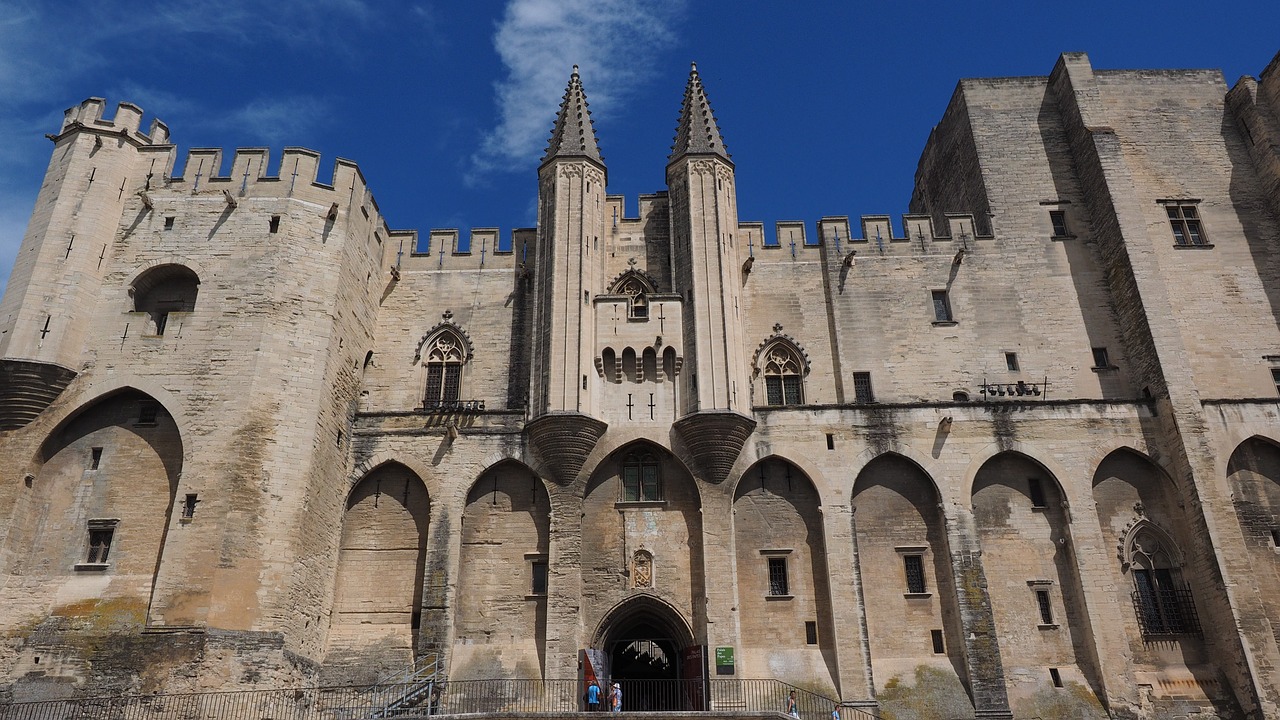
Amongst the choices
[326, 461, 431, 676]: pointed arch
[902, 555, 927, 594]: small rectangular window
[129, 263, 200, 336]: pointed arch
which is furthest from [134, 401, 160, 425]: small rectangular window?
[902, 555, 927, 594]: small rectangular window

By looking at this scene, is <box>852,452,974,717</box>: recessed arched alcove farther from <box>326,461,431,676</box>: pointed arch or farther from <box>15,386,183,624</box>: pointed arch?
<box>15,386,183,624</box>: pointed arch

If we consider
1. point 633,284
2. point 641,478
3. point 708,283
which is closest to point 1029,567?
point 641,478

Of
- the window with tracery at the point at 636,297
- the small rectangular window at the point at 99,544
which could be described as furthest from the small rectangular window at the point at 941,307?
the small rectangular window at the point at 99,544

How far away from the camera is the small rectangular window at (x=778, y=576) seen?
73.0ft

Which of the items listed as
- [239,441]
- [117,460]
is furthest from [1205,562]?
[117,460]

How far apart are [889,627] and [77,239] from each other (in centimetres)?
2193

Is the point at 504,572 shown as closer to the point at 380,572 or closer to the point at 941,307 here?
the point at 380,572

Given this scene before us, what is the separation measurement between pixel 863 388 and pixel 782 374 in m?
2.24

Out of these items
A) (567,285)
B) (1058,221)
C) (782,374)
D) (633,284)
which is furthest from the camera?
(1058,221)

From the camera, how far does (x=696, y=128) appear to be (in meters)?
27.0

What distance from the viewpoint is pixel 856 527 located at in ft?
75.1

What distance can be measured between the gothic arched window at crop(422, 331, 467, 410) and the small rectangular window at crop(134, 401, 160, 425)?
657 centimetres

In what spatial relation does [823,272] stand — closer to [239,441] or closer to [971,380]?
[971,380]

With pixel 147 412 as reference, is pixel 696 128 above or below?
above
